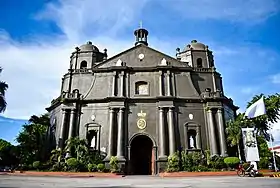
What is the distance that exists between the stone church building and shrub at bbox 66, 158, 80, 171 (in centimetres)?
302

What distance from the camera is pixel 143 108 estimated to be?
2520 centimetres

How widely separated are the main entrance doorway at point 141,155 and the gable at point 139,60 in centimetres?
835

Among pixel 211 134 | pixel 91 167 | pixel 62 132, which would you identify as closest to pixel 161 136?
pixel 211 134

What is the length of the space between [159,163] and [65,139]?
9464 millimetres

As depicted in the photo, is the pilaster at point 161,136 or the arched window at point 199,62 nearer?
the pilaster at point 161,136

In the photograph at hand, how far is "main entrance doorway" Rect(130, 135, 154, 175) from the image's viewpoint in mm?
24031

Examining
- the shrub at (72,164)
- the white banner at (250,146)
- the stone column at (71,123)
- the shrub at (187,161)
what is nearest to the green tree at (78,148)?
the shrub at (72,164)

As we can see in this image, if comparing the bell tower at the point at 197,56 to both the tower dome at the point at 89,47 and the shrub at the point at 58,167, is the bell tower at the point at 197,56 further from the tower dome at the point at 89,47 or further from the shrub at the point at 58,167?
the shrub at the point at 58,167

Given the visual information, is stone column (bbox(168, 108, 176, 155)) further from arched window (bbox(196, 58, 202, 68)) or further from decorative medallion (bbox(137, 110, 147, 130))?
arched window (bbox(196, 58, 202, 68))

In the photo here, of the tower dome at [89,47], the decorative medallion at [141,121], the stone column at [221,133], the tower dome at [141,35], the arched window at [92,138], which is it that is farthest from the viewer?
the tower dome at [141,35]

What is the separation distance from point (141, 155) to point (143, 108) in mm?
4654

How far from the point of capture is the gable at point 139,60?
91.8 ft

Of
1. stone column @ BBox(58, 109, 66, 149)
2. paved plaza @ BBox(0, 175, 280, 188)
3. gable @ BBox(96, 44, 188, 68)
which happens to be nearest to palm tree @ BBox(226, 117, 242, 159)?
gable @ BBox(96, 44, 188, 68)

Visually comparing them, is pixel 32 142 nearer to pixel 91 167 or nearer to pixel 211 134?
pixel 91 167
